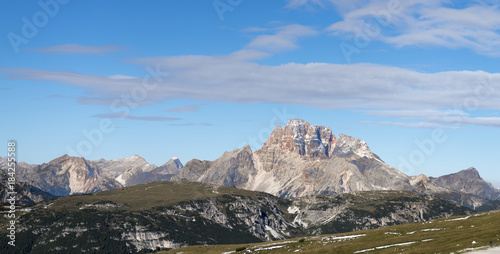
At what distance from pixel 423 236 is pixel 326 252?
36.1 metres

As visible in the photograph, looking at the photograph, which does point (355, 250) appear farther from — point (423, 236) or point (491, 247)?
point (491, 247)

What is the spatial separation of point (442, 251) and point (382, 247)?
124ft

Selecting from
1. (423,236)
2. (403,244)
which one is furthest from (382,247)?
(423,236)

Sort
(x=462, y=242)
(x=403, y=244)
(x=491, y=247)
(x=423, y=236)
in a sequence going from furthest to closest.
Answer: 1. (x=423, y=236)
2. (x=403, y=244)
3. (x=462, y=242)
4. (x=491, y=247)

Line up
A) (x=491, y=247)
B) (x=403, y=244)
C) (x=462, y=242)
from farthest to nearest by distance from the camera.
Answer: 1. (x=403, y=244)
2. (x=462, y=242)
3. (x=491, y=247)

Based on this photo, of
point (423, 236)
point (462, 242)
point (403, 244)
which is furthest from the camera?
point (423, 236)

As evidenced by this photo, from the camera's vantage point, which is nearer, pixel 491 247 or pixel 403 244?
pixel 491 247

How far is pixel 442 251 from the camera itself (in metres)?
137

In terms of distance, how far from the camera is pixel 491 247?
433ft

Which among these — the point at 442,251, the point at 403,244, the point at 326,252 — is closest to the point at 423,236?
the point at 403,244

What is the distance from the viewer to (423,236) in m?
190

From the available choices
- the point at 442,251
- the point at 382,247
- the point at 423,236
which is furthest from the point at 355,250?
the point at 442,251

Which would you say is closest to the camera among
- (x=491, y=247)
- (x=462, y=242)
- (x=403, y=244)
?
(x=491, y=247)

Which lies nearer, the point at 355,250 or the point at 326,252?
the point at 355,250
